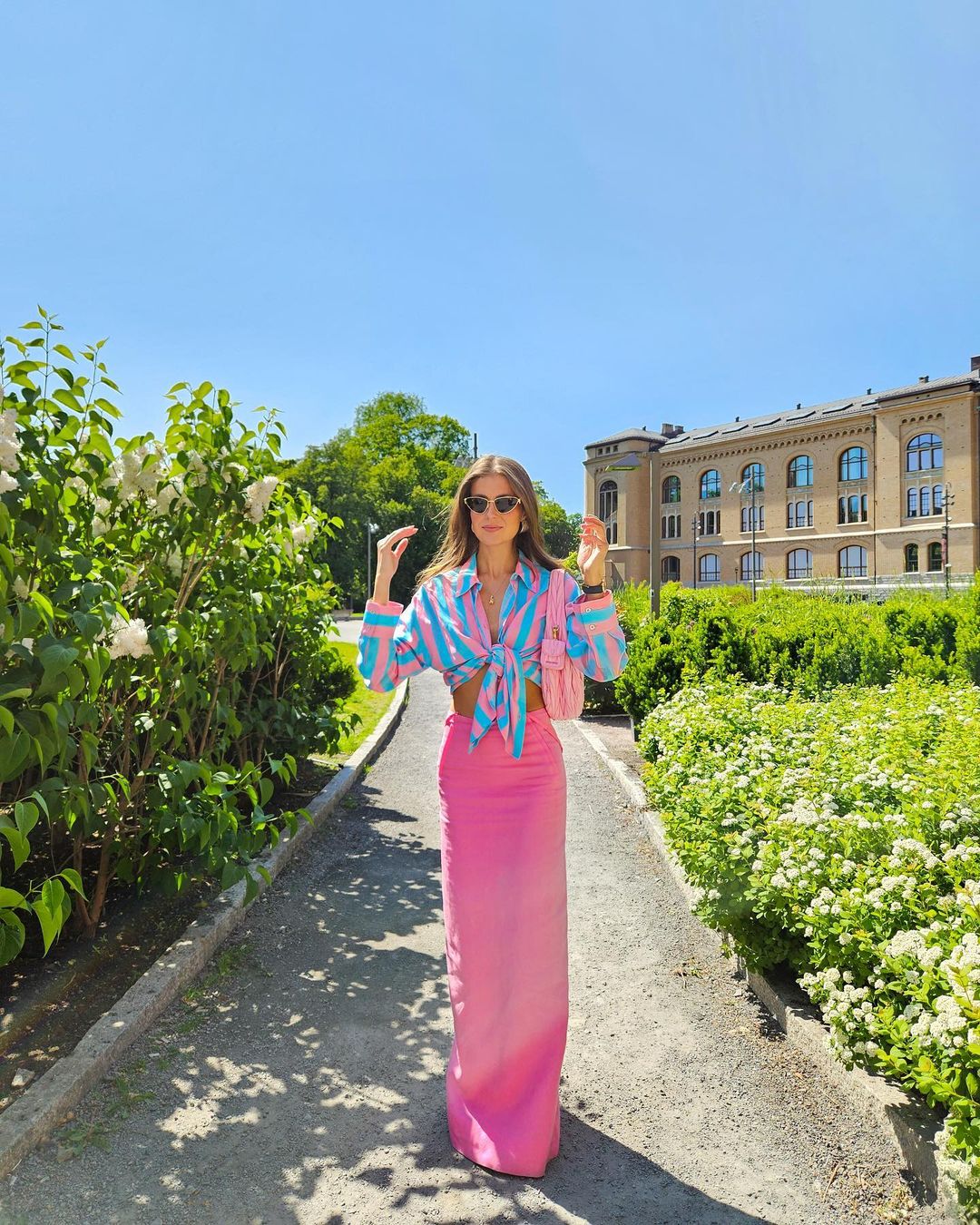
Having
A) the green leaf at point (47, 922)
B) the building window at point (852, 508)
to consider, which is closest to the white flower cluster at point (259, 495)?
the green leaf at point (47, 922)

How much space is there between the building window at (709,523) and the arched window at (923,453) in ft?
46.1

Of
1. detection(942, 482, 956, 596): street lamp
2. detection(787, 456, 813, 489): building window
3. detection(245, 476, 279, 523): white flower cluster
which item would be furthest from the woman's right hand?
detection(787, 456, 813, 489): building window

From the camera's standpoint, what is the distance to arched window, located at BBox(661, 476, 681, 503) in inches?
2532

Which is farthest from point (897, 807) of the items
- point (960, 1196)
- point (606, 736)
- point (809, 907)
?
point (606, 736)

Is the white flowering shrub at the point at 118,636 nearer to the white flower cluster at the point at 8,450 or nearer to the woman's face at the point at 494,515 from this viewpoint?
the white flower cluster at the point at 8,450

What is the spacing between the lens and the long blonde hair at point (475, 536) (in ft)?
9.35

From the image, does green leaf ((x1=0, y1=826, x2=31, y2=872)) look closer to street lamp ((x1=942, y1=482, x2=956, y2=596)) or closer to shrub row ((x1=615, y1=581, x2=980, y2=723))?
shrub row ((x1=615, y1=581, x2=980, y2=723))

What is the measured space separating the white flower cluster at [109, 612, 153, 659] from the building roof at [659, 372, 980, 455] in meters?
53.8

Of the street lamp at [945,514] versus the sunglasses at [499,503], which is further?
the street lamp at [945,514]

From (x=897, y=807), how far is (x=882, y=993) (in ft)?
4.33

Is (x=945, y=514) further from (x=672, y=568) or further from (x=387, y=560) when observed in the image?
(x=387, y=560)

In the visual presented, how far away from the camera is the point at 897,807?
3852 millimetres

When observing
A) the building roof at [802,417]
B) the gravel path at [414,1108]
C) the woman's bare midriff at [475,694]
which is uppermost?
the building roof at [802,417]

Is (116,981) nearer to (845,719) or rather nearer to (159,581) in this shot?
(159,581)
